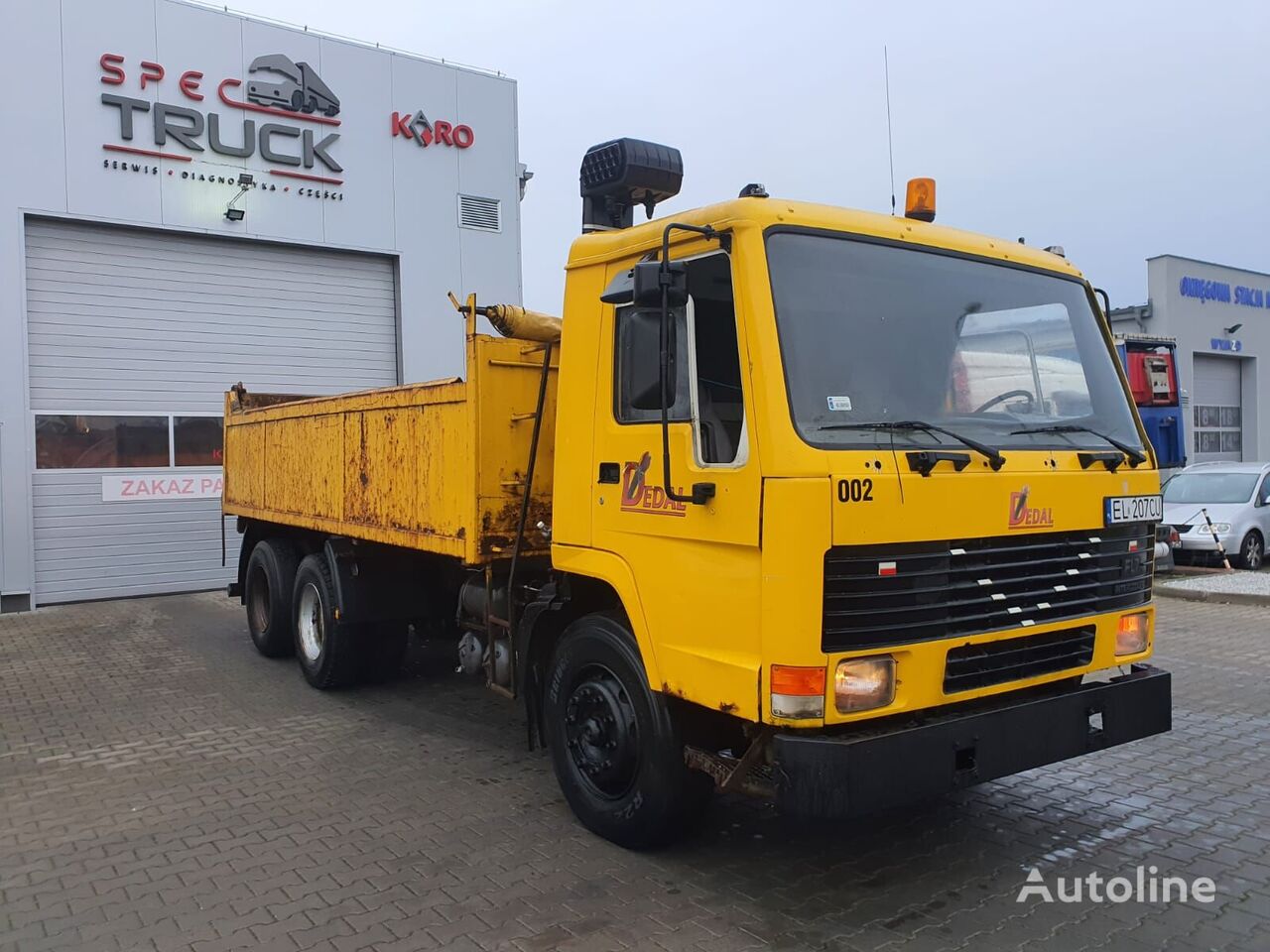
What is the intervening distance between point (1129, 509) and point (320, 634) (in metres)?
5.77

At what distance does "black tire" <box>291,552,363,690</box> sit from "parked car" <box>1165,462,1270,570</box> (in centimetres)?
1199

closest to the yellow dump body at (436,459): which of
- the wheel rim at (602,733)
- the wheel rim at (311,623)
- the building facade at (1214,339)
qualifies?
the wheel rim at (311,623)

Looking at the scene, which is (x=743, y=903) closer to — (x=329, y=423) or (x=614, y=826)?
(x=614, y=826)

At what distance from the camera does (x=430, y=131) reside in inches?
596

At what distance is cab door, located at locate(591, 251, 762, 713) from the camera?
362 centimetres

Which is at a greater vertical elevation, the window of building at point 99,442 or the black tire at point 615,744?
the window of building at point 99,442

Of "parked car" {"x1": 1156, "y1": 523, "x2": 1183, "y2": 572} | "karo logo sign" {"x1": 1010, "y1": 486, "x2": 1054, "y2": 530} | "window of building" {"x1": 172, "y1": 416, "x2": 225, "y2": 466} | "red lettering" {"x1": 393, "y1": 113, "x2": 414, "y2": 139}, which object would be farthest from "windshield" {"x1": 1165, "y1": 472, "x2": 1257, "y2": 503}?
"window of building" {"x1": 172, "y1": 416, "x2": 225, "y2": 466}

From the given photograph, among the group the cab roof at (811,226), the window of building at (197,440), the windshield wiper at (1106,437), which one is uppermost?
the cab roof at (811,226)

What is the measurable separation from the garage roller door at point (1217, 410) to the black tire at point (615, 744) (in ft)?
81.9

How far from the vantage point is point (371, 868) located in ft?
14.2

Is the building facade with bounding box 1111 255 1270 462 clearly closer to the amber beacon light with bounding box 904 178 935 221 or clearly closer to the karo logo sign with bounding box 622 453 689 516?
the amber beacon light with bounding box 904 178 935 221

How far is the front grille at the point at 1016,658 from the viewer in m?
3.72

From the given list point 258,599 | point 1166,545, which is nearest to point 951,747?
point 258,599

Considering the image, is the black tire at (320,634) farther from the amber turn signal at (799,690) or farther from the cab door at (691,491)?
the amber turn signal at (799,690)
